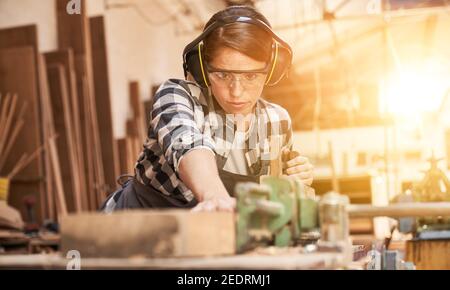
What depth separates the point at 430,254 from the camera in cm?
205

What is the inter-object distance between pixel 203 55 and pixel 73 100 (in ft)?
10.8

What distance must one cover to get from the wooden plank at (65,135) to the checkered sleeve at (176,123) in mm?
3141

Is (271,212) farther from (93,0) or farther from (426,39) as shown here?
(426,39)

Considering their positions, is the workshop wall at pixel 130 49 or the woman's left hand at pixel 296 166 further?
the workshop wall at pixel 130 49

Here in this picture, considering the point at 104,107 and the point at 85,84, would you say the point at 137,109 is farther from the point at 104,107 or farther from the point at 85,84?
the point at 85,84

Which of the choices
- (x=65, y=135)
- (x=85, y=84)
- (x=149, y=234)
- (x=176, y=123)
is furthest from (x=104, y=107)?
(x=149, y=234)

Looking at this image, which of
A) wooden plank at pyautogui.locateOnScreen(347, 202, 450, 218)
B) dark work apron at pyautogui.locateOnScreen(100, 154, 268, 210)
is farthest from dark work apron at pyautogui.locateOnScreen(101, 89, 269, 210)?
wooden plank at pyautogui.locateOnScreen(347, 202, 450, 218)

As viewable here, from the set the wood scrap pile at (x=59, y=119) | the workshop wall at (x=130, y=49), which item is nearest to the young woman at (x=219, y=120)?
the wood scrap pile at (x=59, y=119)

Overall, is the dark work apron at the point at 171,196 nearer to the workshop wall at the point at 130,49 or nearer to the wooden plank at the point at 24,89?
the wooden plank at the point at 24,89

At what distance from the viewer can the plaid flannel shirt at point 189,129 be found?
1.33 metres

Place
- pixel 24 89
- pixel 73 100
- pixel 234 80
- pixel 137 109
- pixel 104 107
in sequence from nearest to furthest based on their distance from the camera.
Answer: pixel 234 80 → pixel 24 89 → pixel 73 100 → pixel 104 107 → pixel 137 109

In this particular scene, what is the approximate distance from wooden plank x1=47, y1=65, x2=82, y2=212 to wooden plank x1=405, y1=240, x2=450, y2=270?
2.78 m

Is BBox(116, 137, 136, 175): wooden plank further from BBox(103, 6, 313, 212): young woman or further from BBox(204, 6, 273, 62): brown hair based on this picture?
BBox(204, 6, 273, 62): brown hair

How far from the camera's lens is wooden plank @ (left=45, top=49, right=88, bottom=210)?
4492mm
